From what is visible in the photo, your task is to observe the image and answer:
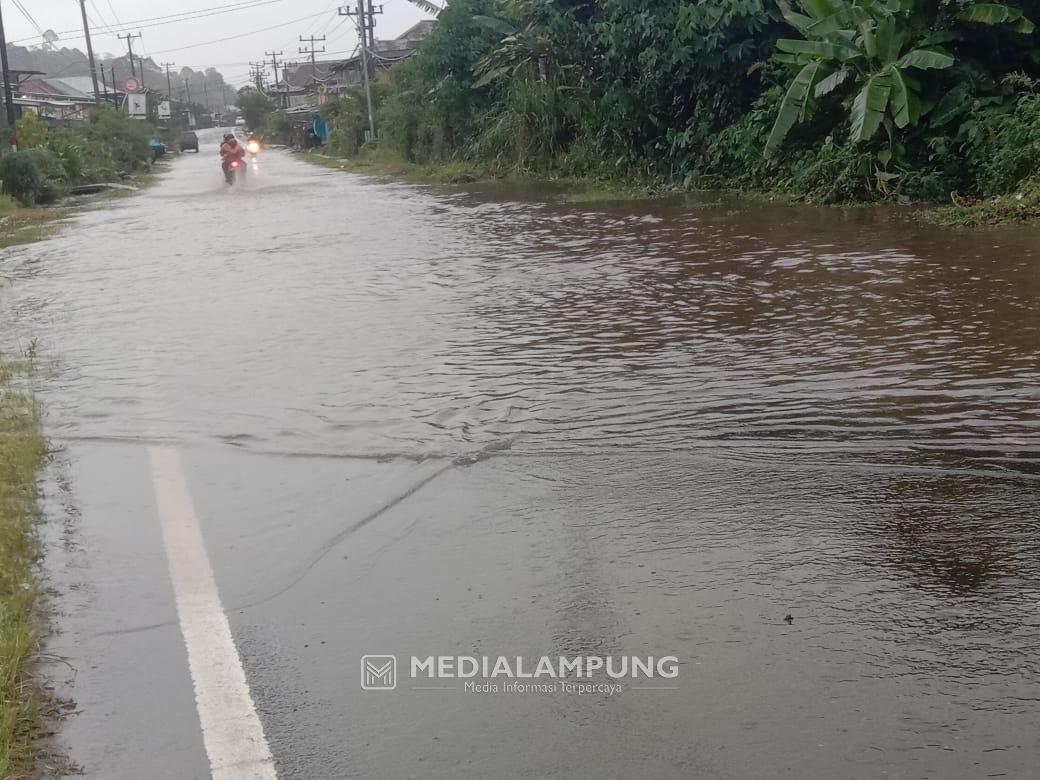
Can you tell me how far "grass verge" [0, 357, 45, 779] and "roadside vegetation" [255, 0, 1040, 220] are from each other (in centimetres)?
1112

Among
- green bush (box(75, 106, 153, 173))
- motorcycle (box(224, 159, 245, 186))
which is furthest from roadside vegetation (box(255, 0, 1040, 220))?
green bush (box(75, 106, 153, 173))

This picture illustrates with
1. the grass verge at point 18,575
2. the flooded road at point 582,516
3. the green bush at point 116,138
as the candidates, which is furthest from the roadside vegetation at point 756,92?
the green bush at point 116,138

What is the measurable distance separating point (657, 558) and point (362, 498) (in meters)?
1.55

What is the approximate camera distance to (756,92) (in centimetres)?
2056

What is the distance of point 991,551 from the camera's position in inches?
166

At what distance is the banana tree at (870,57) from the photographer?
47.5 ft

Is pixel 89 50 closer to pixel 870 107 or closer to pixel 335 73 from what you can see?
pixel 335 73

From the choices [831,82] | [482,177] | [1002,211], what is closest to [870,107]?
[831,82]

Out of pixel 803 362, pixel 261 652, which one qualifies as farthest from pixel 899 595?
pixel 803 362

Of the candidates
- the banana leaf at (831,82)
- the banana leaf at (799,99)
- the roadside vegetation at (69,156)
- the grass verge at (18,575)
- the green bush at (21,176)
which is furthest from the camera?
the roadside vegetation at (69,156)

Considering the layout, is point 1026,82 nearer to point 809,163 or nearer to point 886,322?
point 809,163

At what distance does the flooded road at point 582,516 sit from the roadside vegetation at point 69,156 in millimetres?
18880

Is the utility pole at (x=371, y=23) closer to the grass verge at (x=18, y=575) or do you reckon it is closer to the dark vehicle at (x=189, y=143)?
the dark vehicle at (x=189, y=143)

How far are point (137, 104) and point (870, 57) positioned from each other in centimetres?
7331
